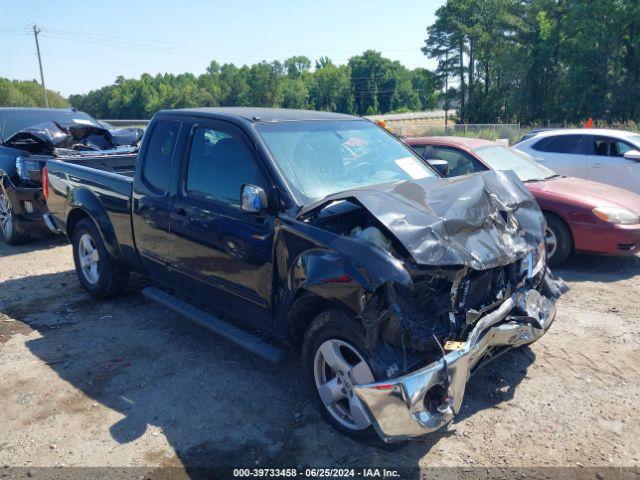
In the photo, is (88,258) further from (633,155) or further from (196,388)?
(633,155)

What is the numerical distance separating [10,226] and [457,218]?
7.34 metres

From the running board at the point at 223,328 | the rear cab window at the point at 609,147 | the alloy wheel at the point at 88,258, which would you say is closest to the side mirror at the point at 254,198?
the running board at the point at 223,328

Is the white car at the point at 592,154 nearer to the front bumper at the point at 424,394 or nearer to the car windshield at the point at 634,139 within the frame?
the car windshield at the point at 634,139

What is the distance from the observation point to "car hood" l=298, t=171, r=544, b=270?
10.0 feet

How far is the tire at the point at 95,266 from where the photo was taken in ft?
18.2

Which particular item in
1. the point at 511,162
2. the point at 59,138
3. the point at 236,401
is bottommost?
the point at 236,401

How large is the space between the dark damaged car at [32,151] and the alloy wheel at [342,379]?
4.68 meters

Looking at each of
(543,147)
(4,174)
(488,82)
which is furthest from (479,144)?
(488,82)

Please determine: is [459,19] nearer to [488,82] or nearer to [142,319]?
[488,82]

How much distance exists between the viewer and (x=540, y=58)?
5241 cm

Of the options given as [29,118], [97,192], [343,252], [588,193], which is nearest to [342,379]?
[343,252]

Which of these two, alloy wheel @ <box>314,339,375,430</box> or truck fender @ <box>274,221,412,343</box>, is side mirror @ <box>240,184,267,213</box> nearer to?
truck fender @ <box>274,221,412,343</box>

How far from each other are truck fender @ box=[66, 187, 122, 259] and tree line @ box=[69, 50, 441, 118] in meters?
77.3

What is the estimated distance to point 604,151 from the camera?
33.4 ft
